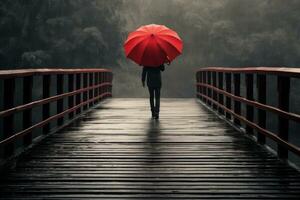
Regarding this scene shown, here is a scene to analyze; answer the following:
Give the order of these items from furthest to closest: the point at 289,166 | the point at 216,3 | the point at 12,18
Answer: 1. the point at 216,3
2. the point at 12,18
3. the point at 289,166

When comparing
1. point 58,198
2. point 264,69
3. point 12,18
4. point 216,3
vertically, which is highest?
point 216,3

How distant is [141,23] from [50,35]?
27414 mm

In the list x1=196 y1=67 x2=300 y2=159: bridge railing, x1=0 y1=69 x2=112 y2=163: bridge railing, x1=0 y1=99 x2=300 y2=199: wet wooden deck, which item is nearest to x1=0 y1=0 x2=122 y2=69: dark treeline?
x1=0 y1=69 x2=112 y2=163: bridge railing

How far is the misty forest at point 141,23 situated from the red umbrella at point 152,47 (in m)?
25.7

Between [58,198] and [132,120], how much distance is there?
752 cm

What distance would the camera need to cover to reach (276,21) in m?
54.6

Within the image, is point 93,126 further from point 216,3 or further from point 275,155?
point 216,3

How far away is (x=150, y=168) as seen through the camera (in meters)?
6.72

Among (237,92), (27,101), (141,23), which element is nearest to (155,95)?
(237,92)

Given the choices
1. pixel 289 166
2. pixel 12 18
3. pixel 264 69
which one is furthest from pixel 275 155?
pixel 12 18

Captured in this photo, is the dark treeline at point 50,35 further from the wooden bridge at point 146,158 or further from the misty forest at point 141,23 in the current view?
the wooden bridge at point 146,158

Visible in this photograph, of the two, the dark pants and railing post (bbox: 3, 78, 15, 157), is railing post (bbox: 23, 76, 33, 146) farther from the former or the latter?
the dark pants

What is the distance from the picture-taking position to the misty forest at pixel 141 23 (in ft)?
125

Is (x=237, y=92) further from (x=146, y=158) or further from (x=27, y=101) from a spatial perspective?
(x=27, y=101)
